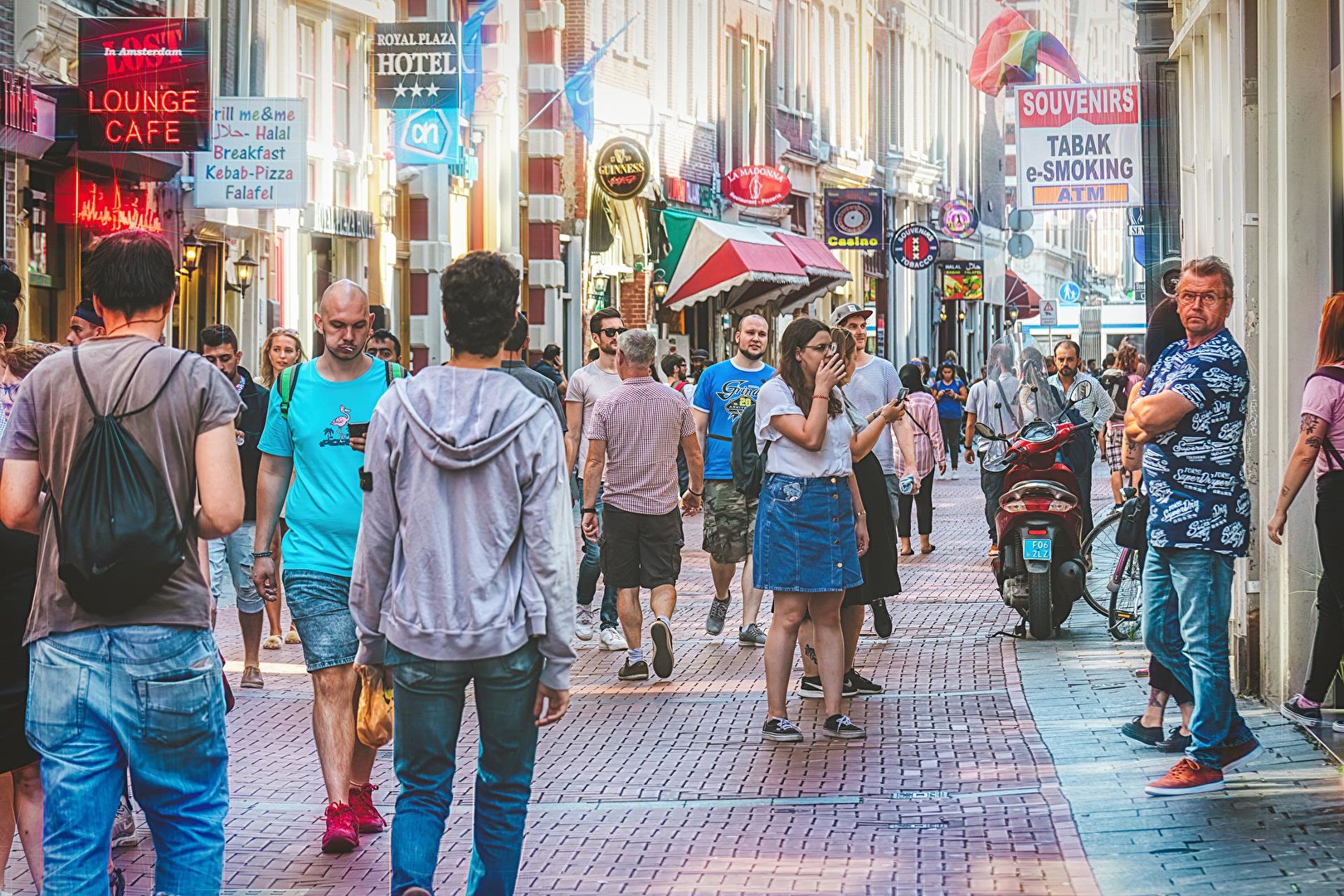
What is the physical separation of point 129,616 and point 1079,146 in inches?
603

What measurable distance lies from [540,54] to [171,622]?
2995 cm

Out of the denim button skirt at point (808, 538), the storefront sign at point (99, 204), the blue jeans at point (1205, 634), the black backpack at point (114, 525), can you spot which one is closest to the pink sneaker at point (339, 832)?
the black backpack at point (114, 525)

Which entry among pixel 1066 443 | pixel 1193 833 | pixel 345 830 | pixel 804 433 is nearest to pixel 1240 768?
pixel 1193 833

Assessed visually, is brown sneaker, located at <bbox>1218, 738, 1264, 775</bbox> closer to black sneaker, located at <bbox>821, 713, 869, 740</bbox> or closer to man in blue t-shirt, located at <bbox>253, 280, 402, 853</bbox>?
black sneaker, located at <bbox>821, 713, 869, 740</bbox>

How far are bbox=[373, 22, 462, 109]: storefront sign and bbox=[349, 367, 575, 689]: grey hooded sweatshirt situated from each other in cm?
2174

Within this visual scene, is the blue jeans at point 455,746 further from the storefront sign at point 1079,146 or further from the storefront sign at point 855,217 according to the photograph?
the storefront sign at point 855,217

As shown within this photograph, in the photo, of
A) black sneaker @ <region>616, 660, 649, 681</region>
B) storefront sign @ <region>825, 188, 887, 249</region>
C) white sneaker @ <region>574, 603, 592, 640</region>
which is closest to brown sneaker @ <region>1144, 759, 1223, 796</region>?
black sneaker @ <region>616, 660, 649, 681</region>

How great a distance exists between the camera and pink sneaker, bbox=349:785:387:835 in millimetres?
7312

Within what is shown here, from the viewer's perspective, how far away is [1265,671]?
9.50m

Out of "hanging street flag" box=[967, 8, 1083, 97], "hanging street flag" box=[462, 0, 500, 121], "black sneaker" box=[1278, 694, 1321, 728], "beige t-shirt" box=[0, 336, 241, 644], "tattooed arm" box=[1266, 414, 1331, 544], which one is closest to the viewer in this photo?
"beige t-shirt" box=[0, 336, 241, 644]

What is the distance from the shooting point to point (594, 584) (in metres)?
13.1

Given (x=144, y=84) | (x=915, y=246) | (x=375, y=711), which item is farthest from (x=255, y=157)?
(x=915, y=246)

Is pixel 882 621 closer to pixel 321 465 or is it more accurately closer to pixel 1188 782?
pixel 1188 782

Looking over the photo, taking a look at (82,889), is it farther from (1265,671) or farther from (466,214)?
(466,214)
